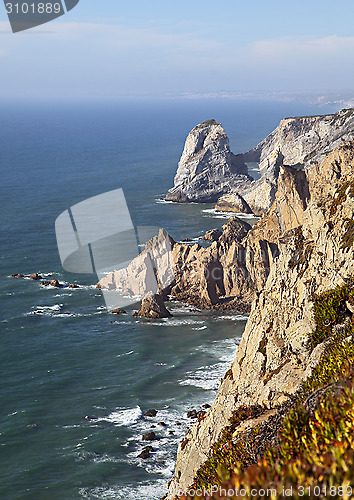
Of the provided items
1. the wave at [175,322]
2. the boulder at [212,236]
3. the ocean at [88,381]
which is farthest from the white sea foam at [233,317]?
the boulder at [212,236]

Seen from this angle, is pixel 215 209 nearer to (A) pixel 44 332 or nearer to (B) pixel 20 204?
(B) pixel 20 204

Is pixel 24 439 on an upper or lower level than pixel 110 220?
lower

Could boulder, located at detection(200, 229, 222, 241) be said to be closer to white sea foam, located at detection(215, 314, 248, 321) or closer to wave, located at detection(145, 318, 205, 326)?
white sea foam, located at detection(215, 314, 248, 321)

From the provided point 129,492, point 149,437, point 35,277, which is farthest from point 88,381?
point 35,277

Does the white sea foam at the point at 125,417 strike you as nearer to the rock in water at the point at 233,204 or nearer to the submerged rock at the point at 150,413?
the submerged rock at the point at 150,413

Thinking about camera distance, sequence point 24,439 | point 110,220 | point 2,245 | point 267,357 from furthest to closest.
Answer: point 110,220, point 2,245, point 24,439, point 267,357

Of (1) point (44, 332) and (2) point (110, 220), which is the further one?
(2) point (110, 220)

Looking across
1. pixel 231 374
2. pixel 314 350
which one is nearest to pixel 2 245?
pixel 231 374
